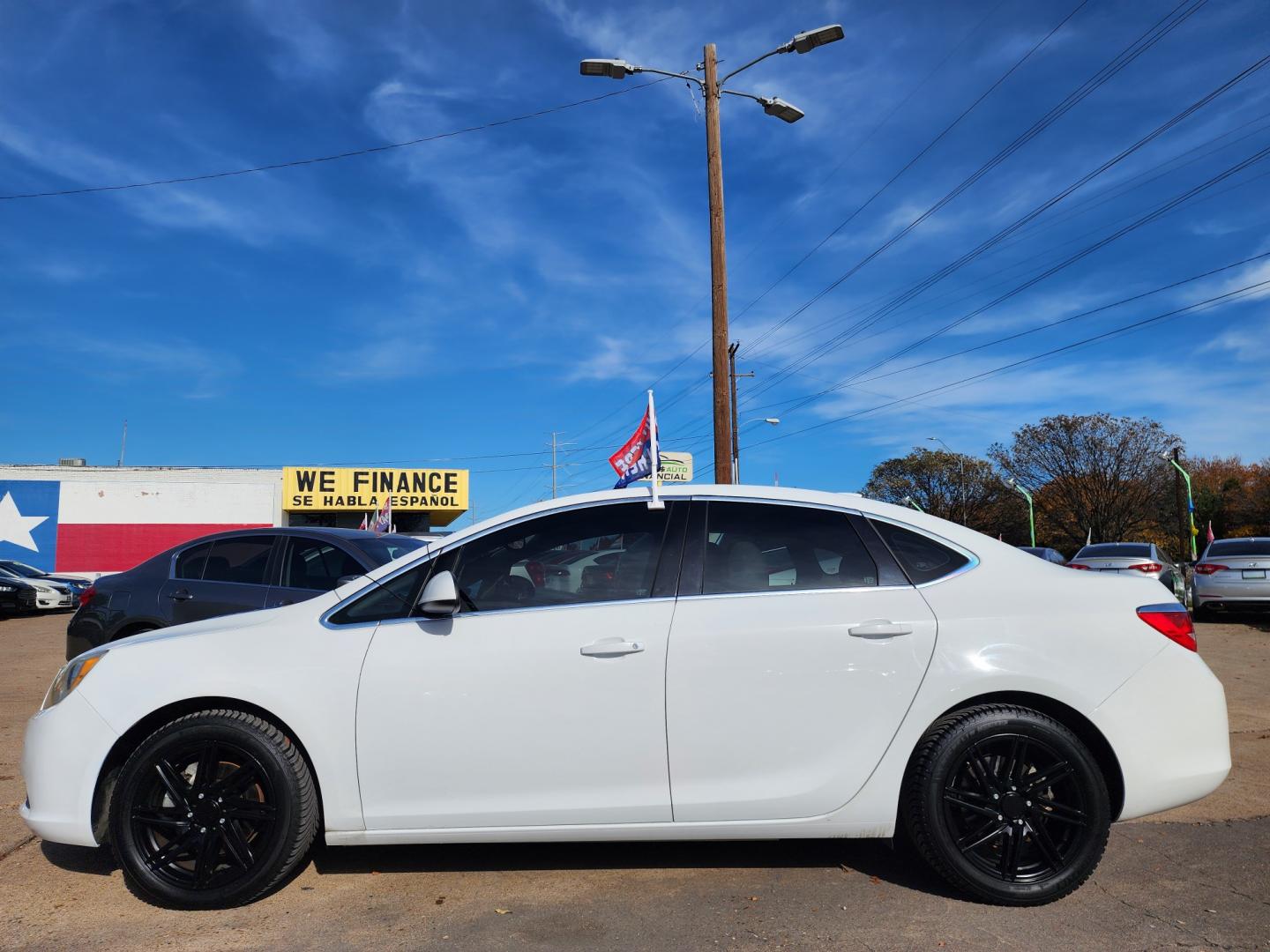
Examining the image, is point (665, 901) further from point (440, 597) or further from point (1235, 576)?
point (1235, 576)

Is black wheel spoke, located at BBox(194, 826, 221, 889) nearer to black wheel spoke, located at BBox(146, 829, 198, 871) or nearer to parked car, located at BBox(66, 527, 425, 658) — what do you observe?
black wheel spoke, located at BBox(146, 829, 198, 871)

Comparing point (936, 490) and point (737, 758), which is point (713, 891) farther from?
point (936, 490)

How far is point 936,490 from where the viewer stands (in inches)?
2734

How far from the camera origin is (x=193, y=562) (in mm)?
7125

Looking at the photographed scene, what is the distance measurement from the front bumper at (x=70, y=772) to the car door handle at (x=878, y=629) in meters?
2.94

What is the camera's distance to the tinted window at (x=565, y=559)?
365 centimetres

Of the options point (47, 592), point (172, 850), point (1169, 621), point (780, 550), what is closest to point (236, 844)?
point (172, 850)

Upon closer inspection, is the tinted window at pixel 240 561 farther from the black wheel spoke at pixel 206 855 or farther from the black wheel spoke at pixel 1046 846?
the black wheel spoke at pixel 1046 846

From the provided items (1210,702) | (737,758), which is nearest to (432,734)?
(737,758)

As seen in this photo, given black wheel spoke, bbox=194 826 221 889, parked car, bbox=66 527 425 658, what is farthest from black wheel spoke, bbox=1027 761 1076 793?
parked car, bbox=66 527 425 658

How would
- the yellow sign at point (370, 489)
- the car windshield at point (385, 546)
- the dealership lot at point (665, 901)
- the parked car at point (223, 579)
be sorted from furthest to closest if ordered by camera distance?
the yellow sign at point (370, 489)
the car windshield at point (385, 546)
the parked car at point (223, 579)
the dealership lot at point (665, 901)

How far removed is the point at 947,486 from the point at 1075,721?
6940cm

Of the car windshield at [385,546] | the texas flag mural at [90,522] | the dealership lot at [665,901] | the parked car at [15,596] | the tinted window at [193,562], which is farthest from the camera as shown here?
the texas flag mural at [90,522]

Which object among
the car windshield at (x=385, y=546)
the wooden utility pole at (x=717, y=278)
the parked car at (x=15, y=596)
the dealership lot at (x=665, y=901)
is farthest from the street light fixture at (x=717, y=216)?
the parked car at (x=15, y=596)
